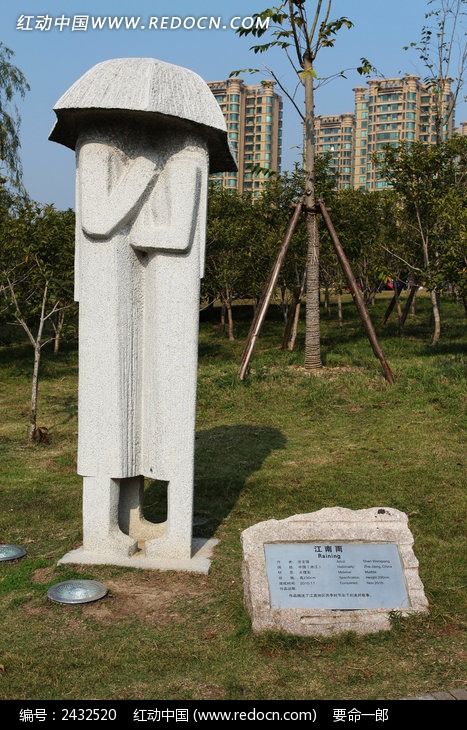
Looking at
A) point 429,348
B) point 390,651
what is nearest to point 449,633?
point 390,651

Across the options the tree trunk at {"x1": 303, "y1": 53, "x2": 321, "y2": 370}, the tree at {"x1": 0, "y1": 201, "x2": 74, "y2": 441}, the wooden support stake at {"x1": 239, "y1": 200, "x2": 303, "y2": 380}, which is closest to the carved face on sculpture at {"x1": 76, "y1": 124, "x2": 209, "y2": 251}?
the tree at {"x1": 0, "y1": 201, "x2": 74, "y2": 441}

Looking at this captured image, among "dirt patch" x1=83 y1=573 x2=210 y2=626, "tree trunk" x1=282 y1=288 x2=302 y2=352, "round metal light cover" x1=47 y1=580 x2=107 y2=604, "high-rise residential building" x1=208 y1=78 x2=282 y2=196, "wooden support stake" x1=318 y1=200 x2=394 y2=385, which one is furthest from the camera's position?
"high-rise residential building" x1=208 y1=78 x2=282 y2=196

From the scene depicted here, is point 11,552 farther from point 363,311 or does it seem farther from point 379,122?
point 379,122

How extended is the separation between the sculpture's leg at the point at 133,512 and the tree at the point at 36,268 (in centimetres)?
465

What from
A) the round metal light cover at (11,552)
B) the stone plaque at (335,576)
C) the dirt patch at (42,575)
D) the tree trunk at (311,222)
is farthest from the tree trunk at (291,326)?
the stone plaque at (335,576)

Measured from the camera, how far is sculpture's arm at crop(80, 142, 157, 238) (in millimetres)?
5793

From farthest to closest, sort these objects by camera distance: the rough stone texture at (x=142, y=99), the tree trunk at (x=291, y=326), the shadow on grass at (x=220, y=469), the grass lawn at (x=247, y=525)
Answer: the tree trunk at (x=291, y=326)
the shadow on grass at (x=220, y=469)
the rough stone texture at (x=142, y=99)
the grass lawn at (x=247, y=525)

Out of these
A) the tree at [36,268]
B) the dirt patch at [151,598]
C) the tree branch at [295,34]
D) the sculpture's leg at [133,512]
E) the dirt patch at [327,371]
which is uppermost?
the tree branch at [295,34]

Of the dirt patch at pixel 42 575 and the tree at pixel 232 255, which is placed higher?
the tree at pixel 232 255

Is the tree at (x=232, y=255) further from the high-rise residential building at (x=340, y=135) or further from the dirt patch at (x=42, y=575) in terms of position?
the high-rise residential building at (x=340, y=135)

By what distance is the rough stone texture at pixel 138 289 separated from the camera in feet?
19.0

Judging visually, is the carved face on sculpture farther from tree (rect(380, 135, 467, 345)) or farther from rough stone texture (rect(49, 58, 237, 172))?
tree (rect(380, 135, 467, 345))

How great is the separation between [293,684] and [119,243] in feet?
10.9

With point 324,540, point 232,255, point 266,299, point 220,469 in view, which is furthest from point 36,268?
point 232,255
